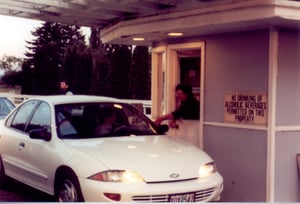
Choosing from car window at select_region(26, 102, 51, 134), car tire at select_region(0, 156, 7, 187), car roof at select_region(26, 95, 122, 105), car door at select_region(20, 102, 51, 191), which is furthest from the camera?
car tire at select_region(0, 156, 7, 187)

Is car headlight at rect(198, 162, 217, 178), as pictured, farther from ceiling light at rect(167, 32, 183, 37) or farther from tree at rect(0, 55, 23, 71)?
tree at rect(0, 55, 23, 71)

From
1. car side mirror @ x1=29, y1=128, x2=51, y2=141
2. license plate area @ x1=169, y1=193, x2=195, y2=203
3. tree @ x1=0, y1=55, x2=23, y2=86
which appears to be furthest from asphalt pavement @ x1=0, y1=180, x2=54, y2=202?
license plate area @ x1=169, y1=193, x2=195, y2=203

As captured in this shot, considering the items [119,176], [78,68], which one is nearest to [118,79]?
[78,68]

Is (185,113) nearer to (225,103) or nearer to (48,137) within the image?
(225,103)

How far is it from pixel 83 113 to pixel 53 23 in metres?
2.86

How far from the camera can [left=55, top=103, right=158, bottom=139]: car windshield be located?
244 inches

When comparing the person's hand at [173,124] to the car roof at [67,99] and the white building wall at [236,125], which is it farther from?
the car roof at [67,99]

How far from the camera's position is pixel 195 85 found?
335 inches

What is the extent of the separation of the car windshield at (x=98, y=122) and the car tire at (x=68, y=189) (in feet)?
2.05

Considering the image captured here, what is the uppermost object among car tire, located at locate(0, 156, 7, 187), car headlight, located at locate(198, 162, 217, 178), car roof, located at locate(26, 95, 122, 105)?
car roof, located at locate(26, 95, 122, 105)

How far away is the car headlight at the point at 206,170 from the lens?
5.52 metres

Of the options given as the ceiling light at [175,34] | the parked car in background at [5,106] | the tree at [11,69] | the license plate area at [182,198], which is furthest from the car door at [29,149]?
the ceiling light at [175,34]

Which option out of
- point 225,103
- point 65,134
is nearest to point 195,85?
point 225,103

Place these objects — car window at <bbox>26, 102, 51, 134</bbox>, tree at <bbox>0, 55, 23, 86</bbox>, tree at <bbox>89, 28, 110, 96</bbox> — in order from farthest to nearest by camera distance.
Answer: tree at <bbox>89, 28, 110, 96</bbox>
tree at <bbox>0, 55, 23, 86</bbox>
car window at <bbox>26, 102, 51, 134</bbox>
